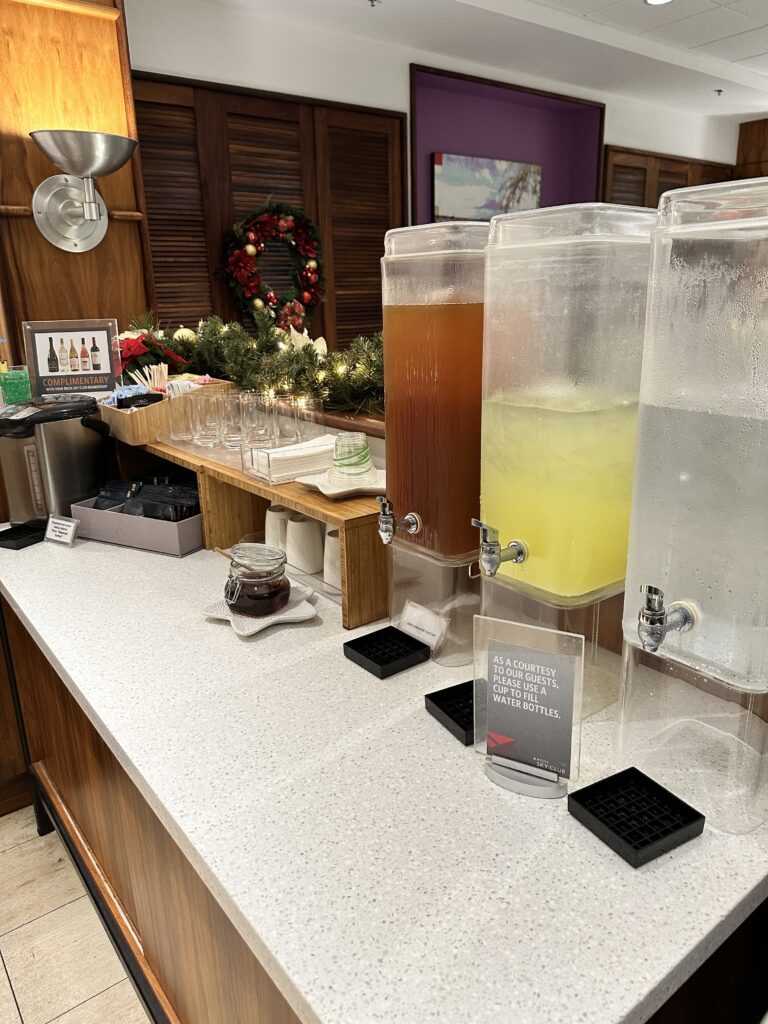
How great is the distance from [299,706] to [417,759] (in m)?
0.20

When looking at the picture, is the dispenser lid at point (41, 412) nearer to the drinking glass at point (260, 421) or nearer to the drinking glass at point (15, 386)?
the drinking glass at point (15, 386)

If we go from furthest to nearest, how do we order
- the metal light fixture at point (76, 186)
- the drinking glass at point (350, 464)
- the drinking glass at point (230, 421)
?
the metal light fixture at point (76, 186), the drinking glass at point (230, 421), the drinking glass at point (350, 464)

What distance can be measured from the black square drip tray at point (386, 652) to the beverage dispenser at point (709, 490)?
0.38m

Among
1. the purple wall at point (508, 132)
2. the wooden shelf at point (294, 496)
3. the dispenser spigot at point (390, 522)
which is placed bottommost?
the wooden shelf at point (294, 496)

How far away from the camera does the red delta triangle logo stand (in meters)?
0.84

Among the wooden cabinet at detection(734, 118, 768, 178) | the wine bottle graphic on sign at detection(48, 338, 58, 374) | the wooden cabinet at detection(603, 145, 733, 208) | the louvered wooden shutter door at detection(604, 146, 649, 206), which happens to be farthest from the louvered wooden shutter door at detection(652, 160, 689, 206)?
the wine bottle graphic on sign at detection(48, 338, 58, 374)

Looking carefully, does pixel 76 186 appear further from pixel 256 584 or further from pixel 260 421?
pixel 256 584

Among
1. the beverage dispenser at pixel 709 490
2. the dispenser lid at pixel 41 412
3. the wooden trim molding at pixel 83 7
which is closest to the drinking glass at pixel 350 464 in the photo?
the beverage dispenser at pixel 709 490

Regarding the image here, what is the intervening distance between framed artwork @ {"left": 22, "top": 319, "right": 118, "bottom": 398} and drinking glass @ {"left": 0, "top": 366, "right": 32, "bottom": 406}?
0.08 m

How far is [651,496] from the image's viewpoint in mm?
744

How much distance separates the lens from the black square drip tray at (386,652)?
109 cm

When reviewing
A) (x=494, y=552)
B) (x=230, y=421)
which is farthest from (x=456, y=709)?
(x=230, y=421)

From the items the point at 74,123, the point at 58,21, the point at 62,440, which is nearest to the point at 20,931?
the point at 62,440

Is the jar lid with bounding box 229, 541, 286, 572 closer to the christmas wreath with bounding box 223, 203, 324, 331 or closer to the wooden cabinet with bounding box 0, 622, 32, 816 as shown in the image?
the wooden cabinet with bounding box 0, 622, 32, 816
